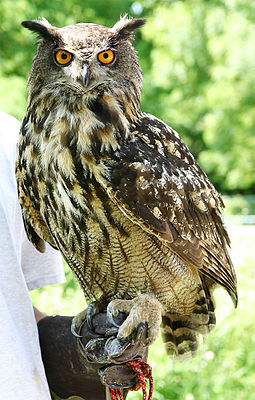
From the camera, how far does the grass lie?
314cm

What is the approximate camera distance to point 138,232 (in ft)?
5.94

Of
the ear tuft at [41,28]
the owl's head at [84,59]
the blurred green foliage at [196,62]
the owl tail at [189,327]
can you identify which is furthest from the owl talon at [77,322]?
the blurred green foliage at [196,62]

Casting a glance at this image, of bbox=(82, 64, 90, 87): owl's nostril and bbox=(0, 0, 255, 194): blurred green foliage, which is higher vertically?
bbox=(0, 0, 255, 194): blurred green foliage

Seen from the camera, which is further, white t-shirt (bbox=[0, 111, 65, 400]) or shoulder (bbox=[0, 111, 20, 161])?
shoulder (bbox=[0, 111, 20, 161])

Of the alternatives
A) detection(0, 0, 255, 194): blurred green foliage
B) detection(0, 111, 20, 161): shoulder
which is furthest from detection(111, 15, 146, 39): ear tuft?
detection(0, 0, 255, 194): blurred green foliage

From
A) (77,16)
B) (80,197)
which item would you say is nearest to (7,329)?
(80,197)

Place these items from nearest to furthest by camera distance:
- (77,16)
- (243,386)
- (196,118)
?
(243,386), (77,16), (196,118)

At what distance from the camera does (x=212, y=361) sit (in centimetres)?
346

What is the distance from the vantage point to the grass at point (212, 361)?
3137 mm

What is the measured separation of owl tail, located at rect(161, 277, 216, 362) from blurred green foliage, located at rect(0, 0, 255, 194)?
10.1 m

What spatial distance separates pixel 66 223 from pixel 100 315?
1.28 ft

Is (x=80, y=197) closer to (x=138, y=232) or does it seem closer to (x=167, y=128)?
(x=138, y=232)

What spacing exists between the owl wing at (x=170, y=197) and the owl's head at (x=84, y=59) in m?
0.21

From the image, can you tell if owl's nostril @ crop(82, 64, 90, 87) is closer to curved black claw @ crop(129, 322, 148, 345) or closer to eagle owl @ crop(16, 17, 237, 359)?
eagle owl @ crop(16, 17, 237, 359)
